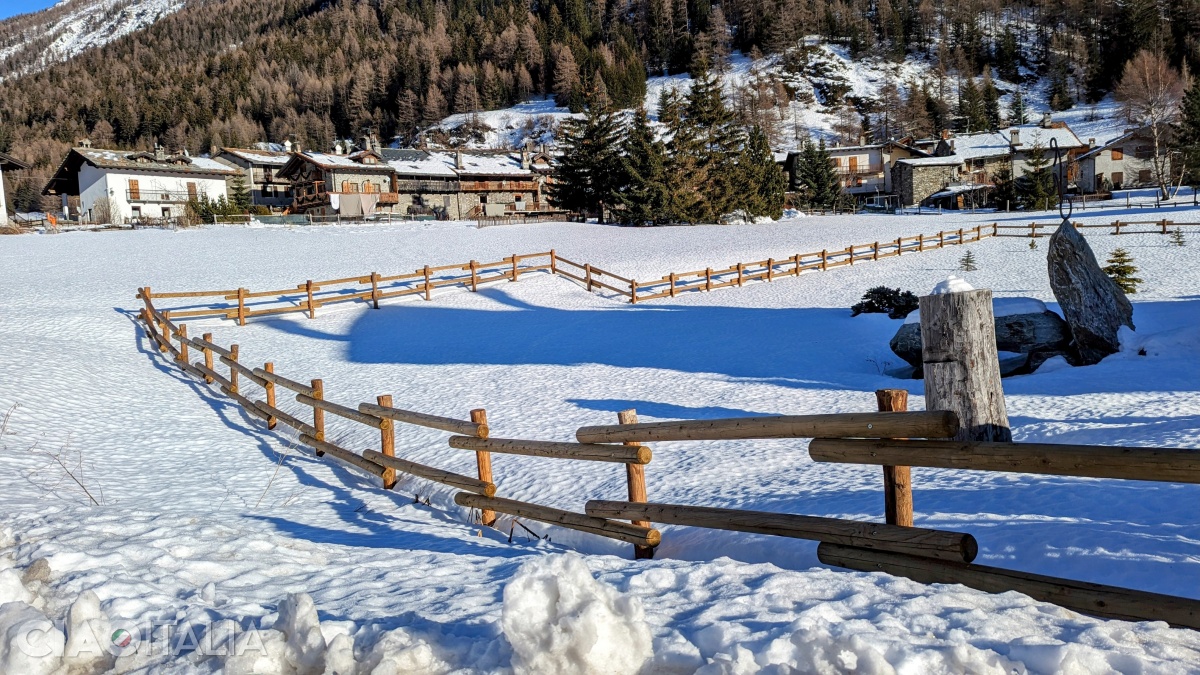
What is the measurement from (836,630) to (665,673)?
29.6 inches

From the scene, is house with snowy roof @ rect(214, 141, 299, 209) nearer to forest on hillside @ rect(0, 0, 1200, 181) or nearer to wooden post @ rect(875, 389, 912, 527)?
forest on hillside @ rect(0, 0, 1200, 181)

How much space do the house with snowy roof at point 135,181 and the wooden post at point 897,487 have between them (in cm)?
6823

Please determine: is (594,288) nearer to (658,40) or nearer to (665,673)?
(665,673)

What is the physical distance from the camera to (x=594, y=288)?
1147 inches

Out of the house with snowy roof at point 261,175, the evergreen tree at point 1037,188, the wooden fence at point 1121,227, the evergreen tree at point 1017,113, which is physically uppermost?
the evergreen tree at point 1017,113

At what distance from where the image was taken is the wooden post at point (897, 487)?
4.18m

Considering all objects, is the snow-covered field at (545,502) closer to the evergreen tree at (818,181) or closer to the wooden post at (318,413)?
the wooden post at (318,413)

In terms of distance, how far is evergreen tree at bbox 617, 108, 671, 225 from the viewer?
49.1m

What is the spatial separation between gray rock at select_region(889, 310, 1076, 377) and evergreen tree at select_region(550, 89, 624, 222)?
41.3m

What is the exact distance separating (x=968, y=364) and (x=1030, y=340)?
9.14 meters

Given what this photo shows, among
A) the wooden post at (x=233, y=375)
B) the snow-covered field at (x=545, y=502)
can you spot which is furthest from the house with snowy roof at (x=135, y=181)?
the wooden post at (x=233, y=375)

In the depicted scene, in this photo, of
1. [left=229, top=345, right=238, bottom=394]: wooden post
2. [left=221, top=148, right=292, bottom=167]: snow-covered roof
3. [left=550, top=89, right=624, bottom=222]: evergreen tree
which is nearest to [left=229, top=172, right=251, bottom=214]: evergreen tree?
[left=221, top=148, right=292, bottom=167]: snow-covered roof

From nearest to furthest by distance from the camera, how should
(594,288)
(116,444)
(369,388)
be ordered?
(116,444)
(369,388)
(594,288)

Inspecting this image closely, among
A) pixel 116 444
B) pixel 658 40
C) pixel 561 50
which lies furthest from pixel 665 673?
pixel 658 40
